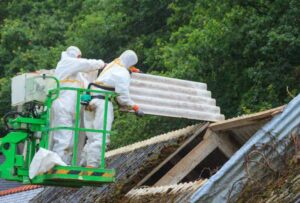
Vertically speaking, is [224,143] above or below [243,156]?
above

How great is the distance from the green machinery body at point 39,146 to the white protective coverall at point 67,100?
0.37 ft

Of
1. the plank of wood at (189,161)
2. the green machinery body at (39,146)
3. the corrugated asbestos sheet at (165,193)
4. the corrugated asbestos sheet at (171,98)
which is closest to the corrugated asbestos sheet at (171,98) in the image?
the corrugated asbestos sheet at (171,98)

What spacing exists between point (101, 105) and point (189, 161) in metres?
2.15

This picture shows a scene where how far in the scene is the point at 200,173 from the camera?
15344 millimetres

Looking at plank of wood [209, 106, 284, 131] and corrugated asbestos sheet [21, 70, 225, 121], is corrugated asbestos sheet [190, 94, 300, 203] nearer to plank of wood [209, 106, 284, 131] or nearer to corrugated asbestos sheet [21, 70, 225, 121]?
plank of wood [209, 106, 284, 131]

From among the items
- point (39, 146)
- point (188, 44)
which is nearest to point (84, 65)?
point (39, 146)

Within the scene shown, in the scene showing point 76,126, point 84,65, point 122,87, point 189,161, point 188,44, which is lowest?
point 189,161

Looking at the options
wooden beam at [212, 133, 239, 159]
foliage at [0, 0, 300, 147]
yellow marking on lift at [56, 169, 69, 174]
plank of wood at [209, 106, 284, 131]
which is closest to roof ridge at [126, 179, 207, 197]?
plank of wood at [209, 106, 284, 131]

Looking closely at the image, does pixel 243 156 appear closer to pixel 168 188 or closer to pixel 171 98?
pixel 168 188

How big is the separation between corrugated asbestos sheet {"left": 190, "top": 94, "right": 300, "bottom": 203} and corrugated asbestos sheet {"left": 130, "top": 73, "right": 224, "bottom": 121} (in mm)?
3417

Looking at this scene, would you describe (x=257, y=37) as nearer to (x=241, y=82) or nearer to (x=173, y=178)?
(x=241, y=82)

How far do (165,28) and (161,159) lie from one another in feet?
74.3

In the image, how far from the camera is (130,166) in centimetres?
1565

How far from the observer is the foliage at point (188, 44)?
2567 centimetres
